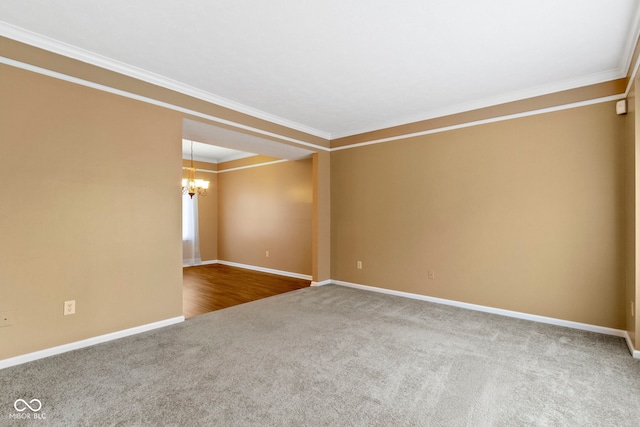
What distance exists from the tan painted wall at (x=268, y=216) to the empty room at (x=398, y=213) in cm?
163

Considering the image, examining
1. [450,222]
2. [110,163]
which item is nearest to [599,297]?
[450,222]

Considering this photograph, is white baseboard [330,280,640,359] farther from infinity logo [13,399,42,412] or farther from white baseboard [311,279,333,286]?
infinity logo [13,399,42,412]

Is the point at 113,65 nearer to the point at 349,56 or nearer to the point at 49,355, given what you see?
the point at 349,56

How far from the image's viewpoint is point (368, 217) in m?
4.97

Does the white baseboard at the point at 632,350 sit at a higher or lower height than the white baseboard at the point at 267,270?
higher

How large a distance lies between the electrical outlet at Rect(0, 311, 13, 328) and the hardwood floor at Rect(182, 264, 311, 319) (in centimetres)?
157

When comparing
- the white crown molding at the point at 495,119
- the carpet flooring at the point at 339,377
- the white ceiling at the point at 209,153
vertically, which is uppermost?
the white ceiling at the point at 209,153

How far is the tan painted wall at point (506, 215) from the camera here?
3.12 metres

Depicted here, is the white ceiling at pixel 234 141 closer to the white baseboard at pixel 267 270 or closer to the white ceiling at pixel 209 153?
the white ceiling at pixel 209 153

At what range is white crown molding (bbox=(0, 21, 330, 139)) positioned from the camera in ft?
7.97

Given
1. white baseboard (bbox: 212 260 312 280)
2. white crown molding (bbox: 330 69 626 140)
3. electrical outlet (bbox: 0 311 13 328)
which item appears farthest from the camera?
white baseboard (bbox: 212 260 312 280)

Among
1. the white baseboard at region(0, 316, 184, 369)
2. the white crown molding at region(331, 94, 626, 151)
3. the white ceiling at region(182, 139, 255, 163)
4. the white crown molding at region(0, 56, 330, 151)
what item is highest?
the white ceiling at region(182, 139, 255, 163)

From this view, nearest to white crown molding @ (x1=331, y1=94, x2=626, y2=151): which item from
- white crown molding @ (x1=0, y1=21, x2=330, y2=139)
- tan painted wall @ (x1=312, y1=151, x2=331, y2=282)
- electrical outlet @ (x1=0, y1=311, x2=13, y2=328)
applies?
tan painted wall @ (x1=312, y1=151, x2=331, y2=282)

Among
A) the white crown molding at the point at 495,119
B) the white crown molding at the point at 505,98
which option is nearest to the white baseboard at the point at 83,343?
the white crown molding at the point at 495,119
